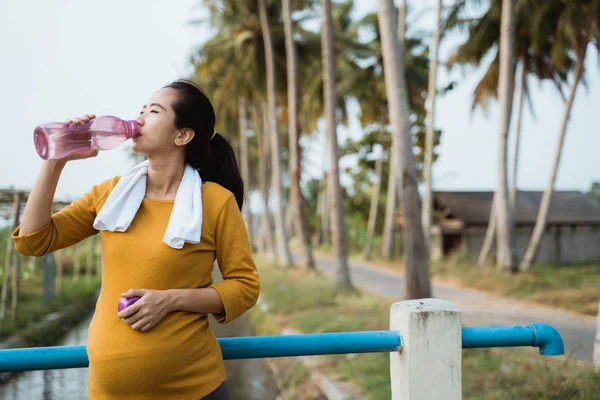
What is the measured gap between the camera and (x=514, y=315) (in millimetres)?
11633

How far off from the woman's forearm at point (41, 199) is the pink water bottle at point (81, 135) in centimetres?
4

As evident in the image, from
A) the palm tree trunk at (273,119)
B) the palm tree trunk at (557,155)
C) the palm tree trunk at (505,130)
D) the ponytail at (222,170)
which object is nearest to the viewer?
the ponytail at (222,170)

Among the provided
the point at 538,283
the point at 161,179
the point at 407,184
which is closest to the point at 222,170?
the point at 161,179

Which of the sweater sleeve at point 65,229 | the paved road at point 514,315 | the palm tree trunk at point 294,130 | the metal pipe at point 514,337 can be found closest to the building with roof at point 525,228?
the palm tree trunk at point 294,130

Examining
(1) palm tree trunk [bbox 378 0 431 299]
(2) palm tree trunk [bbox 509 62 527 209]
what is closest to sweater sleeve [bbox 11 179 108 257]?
(1) palm tree trunk [bbox 378 0 431 299]

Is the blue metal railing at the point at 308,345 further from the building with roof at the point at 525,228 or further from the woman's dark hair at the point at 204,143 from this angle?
the building with roof at the point at 525,228

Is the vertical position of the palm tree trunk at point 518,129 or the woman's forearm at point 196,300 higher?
the palm tree trunk at point 518,129

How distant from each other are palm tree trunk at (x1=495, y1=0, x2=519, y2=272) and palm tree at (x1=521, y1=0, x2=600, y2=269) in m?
1.70

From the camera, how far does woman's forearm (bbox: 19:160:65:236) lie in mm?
1881

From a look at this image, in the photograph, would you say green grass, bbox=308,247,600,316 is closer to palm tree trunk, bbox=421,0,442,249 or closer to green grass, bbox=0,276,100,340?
palm tree trunk, bbox=421,0,442,249

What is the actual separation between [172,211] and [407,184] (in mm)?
7380

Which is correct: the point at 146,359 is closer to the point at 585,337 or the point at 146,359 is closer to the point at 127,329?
the point at 127,329

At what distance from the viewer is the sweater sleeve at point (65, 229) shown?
6.26ft

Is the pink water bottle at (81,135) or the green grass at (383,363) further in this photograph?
the green grass at (383,363)
